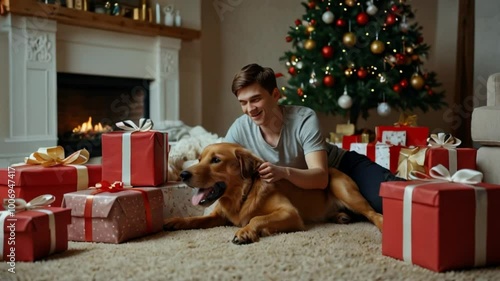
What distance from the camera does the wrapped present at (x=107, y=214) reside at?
62.6 inches

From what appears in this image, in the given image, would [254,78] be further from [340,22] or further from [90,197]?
[340,22]

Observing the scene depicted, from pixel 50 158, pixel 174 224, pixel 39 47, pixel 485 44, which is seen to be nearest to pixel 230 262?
pixel 174 224

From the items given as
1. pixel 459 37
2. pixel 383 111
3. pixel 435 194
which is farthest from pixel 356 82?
pixel 435 194

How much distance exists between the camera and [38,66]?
358cm

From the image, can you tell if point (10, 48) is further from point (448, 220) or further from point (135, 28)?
point (448, 220)

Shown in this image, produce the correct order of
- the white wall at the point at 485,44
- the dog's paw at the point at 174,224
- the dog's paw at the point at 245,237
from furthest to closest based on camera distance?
the white wall at the point at 485,44 < the dog's paw at the point at 174,224 < the dog's paw at the point at 245,237

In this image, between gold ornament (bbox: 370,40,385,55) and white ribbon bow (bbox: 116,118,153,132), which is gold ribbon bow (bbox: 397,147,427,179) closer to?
white ribbon bow (bbox: 116,118,153,132)

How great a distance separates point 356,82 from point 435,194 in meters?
2.83

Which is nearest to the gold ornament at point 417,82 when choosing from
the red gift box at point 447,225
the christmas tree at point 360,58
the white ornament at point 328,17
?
the christmas tree at point 360,58

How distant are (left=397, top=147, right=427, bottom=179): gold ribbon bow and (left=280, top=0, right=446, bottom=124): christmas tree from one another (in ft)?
5.44

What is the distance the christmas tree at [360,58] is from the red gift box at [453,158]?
1.89m

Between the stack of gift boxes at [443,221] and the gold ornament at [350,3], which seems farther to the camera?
the gold ornament at [350,3]

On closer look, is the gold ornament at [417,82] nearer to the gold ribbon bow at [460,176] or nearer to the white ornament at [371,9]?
the white ornament at [371,9]

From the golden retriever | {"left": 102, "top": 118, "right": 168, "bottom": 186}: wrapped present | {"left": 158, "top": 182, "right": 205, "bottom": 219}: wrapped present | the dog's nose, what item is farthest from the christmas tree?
the dog's nose
